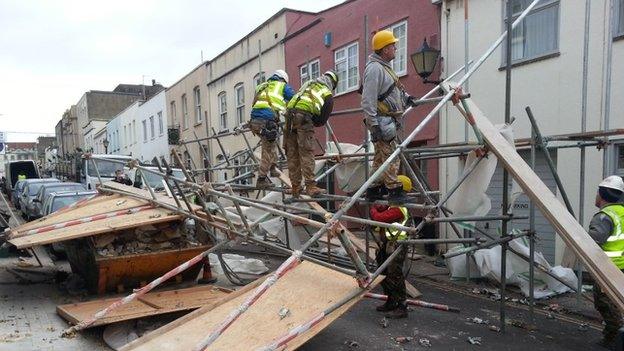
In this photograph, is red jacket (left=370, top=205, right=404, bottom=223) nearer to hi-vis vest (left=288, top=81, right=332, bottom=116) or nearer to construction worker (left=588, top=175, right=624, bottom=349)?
hi-vis vest (left=288, top=81, right=332, bottom=116)

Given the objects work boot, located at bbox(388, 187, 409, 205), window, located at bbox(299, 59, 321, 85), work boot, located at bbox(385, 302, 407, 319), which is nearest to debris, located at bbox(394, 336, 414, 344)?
work boot, located at bbox(385, 302, 407, 319)

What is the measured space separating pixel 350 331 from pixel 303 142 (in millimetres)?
2340

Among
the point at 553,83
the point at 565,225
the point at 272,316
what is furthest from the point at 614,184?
the point at 553,83

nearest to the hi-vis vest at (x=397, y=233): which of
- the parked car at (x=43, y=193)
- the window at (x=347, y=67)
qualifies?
the window at (x=347, y=67)

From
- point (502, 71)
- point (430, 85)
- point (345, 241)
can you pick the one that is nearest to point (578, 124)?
point (502, 71)

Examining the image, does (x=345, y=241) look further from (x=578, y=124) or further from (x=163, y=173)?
(x=578, y=124)

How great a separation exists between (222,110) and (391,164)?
16.5 meters

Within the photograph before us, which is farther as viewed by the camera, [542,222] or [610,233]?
[542,222]

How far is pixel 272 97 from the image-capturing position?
686cm

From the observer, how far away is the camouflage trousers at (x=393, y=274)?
589 cm

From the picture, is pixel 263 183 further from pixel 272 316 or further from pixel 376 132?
pixel 272 316

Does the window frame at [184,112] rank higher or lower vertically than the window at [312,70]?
lower

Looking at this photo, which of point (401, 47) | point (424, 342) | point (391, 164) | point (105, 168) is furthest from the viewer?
point (105, 168)

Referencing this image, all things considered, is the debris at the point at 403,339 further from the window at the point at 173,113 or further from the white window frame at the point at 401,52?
the window at the point at 173,113
